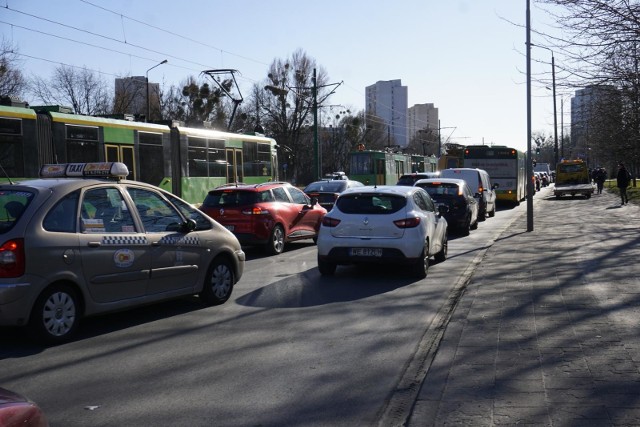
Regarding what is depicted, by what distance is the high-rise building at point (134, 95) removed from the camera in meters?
56.8

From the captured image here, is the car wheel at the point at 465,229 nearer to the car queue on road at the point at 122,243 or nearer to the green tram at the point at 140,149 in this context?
the car queue on road at the point at 122,243

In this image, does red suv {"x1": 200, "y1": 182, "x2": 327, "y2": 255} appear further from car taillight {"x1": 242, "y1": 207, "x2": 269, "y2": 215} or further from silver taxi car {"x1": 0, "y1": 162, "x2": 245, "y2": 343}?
silver taxi car {"x1": 0, "y1": 162, "x2": 245, "y2": 343}

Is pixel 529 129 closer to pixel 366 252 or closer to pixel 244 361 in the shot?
pixel 366 252

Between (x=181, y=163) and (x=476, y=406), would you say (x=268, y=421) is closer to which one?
(x=476, y=406)

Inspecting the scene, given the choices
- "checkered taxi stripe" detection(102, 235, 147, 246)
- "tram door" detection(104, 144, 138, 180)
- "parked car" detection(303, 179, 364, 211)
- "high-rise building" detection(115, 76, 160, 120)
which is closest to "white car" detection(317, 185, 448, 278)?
"checkered taxi stripe" detection(102, 235, 147, 246)

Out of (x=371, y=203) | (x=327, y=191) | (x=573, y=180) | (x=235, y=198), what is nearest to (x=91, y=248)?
(x=371, y=203)

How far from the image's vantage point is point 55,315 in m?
7.08

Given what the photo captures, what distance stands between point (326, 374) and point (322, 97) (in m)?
53.8

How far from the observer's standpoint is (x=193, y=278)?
8.95 metres

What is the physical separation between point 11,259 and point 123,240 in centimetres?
135

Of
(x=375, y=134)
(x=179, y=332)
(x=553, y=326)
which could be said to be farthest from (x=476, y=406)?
(x=375, y=134)

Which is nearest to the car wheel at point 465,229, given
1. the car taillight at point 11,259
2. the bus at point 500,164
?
the car taillight at point 11,259

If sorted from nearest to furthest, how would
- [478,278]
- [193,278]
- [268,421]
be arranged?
[268,421], [193,278], [478,278]

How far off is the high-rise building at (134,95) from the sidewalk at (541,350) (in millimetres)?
47326
